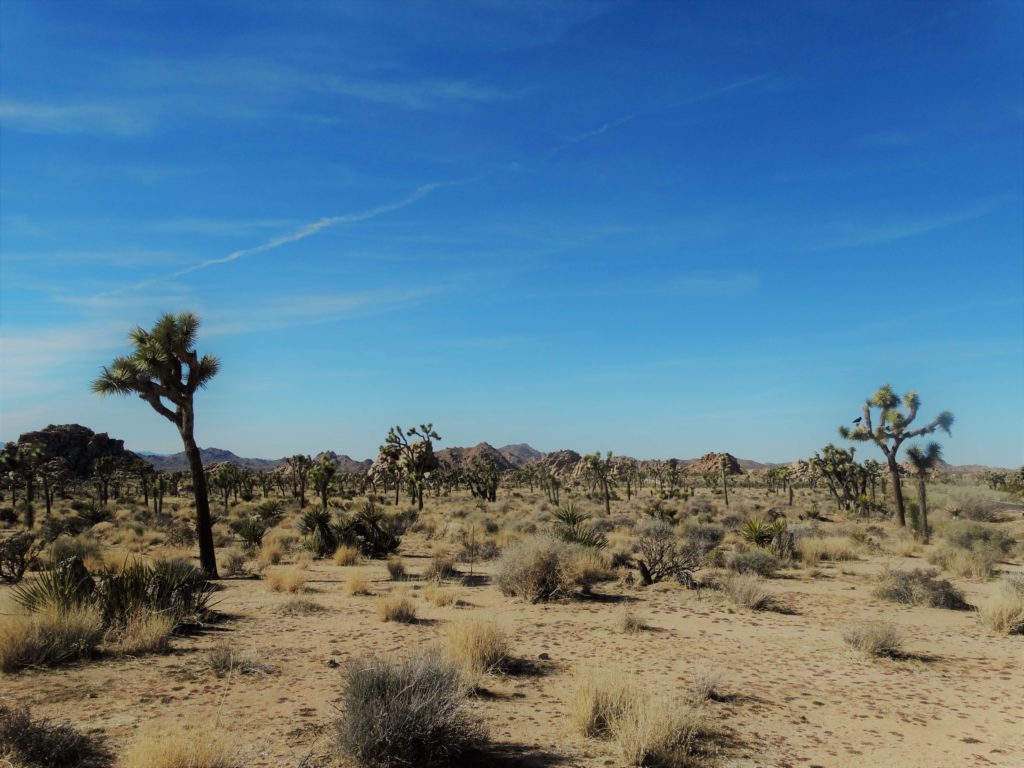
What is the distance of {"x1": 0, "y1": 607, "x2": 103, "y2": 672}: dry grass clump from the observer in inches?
330

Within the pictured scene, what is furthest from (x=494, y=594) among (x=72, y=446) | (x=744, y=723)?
(x=72, y=446)

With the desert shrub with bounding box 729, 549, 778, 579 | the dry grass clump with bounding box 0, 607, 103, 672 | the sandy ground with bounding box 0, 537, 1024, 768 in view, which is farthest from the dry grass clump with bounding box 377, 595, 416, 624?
the desert shrub with bounding box 729, 549, 778, 579

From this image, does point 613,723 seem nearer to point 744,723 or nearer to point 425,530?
point 744,723

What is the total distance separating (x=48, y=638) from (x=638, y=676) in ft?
26.7

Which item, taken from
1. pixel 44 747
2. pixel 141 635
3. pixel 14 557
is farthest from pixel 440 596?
pixel 14 557

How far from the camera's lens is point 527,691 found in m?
8.13

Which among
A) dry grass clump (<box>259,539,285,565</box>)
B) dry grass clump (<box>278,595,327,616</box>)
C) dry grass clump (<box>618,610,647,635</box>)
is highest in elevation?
dry grass clump (<box>618,610,647,635</box>)

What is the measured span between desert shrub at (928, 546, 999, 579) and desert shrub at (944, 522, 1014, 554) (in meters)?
0.63

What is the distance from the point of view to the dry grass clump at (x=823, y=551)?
19922mm

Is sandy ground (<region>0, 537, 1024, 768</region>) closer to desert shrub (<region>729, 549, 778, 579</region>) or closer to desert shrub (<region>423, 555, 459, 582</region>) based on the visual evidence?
desert shrub (<region>423, 555, 459, 582</region>)

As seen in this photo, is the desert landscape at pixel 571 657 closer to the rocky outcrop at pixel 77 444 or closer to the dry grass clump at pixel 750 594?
the dry grass clump at pixel 750 594

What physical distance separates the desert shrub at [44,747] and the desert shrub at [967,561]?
780 inches

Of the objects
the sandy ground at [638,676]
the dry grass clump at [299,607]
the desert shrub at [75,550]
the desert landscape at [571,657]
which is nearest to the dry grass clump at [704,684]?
the desert landscape at [571,657]

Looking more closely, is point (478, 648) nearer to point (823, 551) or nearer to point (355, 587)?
point (355, 587)
